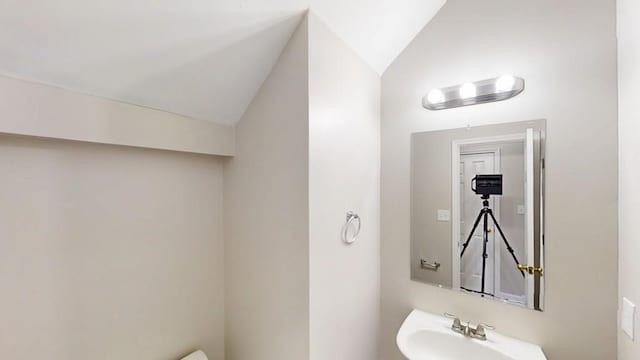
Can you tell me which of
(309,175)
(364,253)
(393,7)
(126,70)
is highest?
(393,7)

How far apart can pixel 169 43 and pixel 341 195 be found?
36.8 inches

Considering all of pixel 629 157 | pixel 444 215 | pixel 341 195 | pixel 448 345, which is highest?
pixel 629 157

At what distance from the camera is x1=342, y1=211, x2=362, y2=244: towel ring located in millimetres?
1305

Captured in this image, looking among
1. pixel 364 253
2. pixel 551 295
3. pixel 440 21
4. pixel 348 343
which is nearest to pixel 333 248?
pixel 364 253

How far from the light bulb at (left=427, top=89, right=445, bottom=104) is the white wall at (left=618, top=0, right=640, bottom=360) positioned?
2.26 ft

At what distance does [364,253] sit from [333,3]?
1.25m

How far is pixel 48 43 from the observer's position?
2.54 ft

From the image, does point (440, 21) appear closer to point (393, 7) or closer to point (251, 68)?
point (393, 7)

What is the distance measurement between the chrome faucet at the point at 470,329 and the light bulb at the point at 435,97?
Answer: 1.19 m

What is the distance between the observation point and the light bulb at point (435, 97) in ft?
4.79

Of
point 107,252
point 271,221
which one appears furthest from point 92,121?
point 271,221

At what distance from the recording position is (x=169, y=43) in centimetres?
94

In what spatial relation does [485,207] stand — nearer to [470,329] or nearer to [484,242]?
[484,242]

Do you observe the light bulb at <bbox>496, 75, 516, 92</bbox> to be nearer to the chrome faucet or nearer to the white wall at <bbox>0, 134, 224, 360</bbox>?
the chrome faucet
